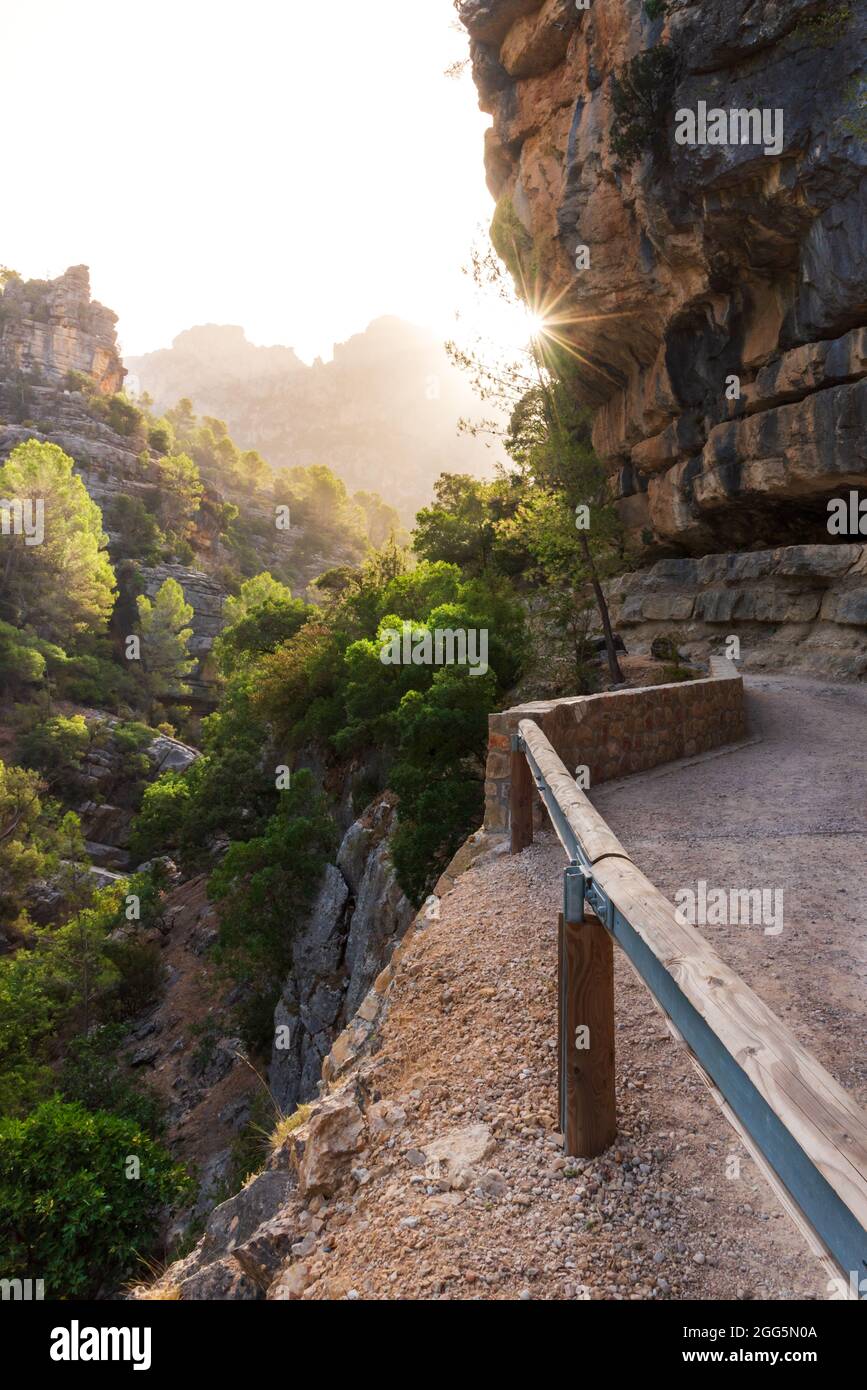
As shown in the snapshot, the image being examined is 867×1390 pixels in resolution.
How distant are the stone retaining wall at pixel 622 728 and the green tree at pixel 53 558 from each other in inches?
1520

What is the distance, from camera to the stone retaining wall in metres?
6.89

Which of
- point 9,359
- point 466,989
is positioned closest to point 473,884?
point 466,989

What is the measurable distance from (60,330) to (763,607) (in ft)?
223

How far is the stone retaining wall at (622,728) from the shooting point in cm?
Answer: 689

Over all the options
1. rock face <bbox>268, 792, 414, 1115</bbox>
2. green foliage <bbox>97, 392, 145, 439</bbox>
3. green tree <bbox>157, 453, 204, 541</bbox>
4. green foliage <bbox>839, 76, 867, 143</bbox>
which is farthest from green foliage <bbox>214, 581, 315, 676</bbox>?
green foliage <bbox>97, 392, 145, 439</bbox>

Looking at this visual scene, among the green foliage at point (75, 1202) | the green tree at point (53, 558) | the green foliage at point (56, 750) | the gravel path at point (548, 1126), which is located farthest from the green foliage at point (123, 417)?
the gravel path at point (548, 1126)

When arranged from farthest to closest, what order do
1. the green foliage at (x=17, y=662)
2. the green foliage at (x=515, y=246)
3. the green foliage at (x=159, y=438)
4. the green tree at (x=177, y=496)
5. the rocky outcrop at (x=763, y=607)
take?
the green foliage at (x=159, y=438)
the green tree at (x=177, y=496)
the green foliage at (x=17, y=662)
the green foliage at (x=515, y=246)
the rocky outcrop at (x=763, y=607)

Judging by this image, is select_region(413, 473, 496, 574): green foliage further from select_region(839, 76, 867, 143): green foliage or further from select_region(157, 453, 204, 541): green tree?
select_region(157, 453, 204, 541): green tree

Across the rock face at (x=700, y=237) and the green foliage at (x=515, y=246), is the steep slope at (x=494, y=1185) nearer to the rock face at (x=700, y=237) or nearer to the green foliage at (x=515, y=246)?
the rock face at (x=700, y=237)

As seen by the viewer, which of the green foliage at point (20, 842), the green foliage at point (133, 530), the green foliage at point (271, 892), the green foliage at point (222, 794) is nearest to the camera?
the green foliage at point (271, 892)

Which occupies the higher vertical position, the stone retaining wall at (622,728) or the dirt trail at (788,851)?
the stone retaining wall at (622,728)

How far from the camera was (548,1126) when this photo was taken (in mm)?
2854

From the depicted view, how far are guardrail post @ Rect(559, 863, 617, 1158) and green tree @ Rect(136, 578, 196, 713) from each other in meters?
44.5
